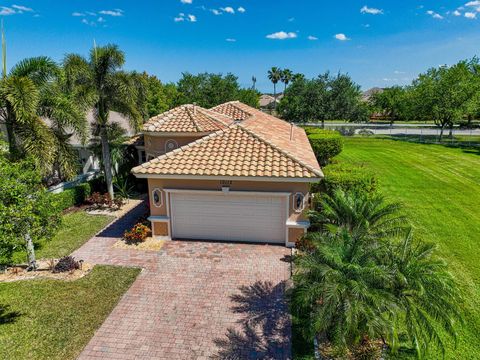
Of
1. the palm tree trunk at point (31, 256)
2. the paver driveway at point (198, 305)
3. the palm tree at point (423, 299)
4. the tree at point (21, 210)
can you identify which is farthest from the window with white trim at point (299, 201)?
the palm tree trunk at point (31, 256)

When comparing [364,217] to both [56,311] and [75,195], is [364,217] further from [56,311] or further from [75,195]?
[75,195]

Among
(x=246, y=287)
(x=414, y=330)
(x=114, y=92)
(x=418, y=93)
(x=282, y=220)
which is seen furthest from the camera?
(x=418, y=93)

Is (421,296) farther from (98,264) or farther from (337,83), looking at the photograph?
(337,83)

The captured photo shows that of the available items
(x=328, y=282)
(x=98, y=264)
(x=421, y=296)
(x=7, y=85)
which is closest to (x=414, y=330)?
(x=421, y=296)

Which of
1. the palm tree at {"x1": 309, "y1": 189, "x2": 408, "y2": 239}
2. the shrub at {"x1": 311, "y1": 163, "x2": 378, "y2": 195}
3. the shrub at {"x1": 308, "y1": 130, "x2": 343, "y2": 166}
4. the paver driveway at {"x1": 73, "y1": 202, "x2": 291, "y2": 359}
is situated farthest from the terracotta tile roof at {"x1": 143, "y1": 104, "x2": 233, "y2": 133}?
the palm tree at {"x1": 309, "y1": 189, "x2": 408, "y2": 239}

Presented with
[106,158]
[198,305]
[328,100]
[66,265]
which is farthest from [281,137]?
[328,100]

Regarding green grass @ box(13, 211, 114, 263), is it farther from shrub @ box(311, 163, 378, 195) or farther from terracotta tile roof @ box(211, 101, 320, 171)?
shrub @ box(311, 163, 378, 195)
